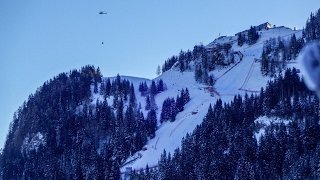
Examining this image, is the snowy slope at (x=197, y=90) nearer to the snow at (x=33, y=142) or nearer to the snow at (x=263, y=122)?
the snow at (x=263, y=122)

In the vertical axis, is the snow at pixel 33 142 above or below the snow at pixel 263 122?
below

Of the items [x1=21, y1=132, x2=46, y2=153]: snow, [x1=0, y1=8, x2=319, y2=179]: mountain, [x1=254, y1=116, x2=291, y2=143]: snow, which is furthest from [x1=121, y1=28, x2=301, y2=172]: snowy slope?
[x1=21, y1=132, x2=46, y2=153]: snow

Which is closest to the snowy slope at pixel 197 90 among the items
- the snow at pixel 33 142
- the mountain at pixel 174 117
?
the mountain at pixel 174 117

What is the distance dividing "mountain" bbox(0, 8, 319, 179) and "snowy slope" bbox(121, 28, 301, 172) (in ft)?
1.09

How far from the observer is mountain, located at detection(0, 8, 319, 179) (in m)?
62.9

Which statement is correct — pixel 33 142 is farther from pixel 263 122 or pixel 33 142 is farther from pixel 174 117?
pixel 263 122

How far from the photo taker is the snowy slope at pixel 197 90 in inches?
3241

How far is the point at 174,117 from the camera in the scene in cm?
9769

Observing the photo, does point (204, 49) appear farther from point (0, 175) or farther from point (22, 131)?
point (0, 175)

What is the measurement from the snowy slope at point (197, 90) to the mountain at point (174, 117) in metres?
0.33

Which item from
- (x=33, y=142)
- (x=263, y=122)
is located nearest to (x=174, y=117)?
(x=263, y=122)

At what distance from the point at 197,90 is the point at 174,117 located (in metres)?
20.7

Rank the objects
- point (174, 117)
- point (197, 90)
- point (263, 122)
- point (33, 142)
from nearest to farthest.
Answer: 1. point (263, 122)
2. point (174, 117)
3. point (33, 142)
4. point (197, 90)

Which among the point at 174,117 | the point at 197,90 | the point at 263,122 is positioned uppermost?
the point at 197,90
